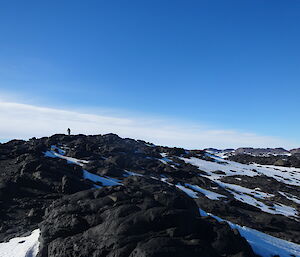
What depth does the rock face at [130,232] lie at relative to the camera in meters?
17.3

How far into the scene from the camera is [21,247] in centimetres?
2433

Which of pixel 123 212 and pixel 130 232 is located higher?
pixel 123 212

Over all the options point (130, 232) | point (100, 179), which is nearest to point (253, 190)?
point (100, 179)

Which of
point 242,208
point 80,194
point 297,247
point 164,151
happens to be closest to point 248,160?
point 164,151

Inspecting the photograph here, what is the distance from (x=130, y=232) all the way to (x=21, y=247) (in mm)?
13375

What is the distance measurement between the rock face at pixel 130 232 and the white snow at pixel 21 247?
7.26ft

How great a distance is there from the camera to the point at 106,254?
18.0 meters

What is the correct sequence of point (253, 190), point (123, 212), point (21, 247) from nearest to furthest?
point (123, 212), point (21, 247), point (253, 190)

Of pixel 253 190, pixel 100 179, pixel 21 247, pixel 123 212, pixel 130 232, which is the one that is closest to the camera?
pixel 130 232

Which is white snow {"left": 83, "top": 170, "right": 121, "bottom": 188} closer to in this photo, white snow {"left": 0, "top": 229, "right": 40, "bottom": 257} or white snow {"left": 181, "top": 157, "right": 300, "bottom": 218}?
white snow {"left": 0, "top": 229, "right": 40, "bottom": 257}

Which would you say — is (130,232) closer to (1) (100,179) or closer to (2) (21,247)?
(2) (21,247)

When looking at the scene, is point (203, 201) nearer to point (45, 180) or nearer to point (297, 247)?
point (297, 247)

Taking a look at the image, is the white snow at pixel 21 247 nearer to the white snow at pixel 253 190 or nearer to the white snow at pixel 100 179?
the white snow at pixel 100 179

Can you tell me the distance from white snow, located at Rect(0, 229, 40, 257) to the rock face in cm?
221
